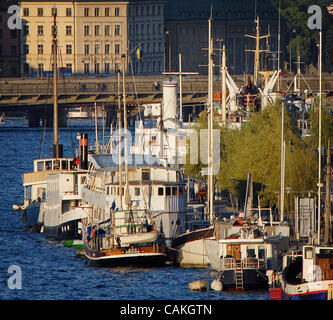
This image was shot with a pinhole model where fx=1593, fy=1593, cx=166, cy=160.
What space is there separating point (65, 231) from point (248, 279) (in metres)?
18.9

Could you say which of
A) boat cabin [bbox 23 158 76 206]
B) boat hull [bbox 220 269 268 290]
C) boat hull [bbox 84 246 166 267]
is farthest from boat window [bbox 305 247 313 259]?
boat cabin [bbox 23 158 76 206]

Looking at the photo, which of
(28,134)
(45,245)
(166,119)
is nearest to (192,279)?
(45,245)

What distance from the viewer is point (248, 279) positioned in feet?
175

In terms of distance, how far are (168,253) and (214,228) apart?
3105 millimetres

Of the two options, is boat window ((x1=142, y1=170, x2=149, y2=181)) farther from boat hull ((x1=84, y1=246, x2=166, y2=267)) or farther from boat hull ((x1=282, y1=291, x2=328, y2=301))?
boat hull ((x1=282, y1=291, x2=328, y2=301))

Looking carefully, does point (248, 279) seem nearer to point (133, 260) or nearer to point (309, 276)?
point (309, 276)

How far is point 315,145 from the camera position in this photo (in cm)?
7531

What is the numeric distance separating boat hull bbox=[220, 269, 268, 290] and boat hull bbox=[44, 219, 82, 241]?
58.5 ft

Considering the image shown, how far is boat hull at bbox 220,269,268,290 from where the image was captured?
53.1m

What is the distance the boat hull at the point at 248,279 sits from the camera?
53.1 m

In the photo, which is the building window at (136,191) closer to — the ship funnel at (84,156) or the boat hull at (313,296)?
the ship funnel at (84,156)

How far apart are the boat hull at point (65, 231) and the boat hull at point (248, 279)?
58.5 feet

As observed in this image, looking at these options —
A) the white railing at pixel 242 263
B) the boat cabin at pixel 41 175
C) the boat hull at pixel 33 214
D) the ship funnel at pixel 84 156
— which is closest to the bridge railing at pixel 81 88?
the boat cabin at pixel 41 175

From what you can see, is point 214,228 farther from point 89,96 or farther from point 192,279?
point 89,96
